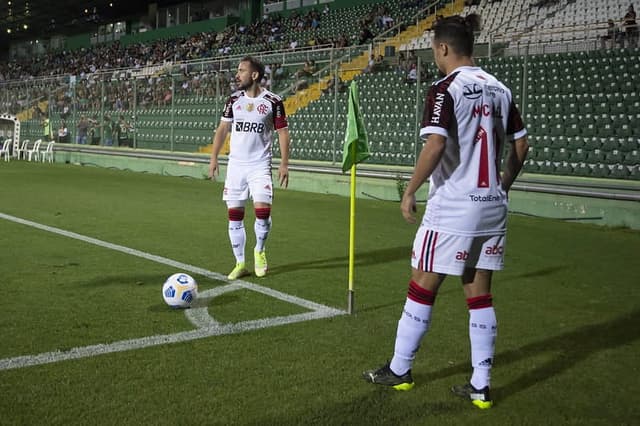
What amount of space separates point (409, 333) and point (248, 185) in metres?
3.29

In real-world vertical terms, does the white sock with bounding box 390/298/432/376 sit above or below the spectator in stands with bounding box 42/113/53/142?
below

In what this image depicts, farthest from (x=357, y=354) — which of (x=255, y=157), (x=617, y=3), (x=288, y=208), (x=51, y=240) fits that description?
(x=617, y=3)

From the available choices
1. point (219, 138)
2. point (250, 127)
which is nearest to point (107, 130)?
point (219, 138)

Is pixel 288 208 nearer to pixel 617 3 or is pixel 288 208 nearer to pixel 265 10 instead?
pixel 617 3

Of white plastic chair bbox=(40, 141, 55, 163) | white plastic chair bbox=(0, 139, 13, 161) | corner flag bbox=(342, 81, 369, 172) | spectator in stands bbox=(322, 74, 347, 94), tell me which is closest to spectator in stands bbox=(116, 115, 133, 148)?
white plastic chair bbox=(40, 141, 55, 163)

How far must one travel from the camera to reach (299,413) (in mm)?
3066

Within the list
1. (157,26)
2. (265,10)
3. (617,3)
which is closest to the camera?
(617,3)

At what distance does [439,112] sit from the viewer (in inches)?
122

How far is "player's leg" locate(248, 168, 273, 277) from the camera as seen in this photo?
6.21 m

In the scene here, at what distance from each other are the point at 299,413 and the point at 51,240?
18.9 ft

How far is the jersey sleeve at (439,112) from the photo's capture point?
3.08 meters

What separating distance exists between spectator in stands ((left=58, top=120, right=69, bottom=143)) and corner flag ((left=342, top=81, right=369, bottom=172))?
21.6m

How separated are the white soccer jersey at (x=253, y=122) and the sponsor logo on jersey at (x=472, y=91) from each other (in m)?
3.30

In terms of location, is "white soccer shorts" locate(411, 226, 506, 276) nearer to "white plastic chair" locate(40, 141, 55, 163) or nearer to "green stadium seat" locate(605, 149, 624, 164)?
"green stadium seat" locate(605, 149, 624, 164)
